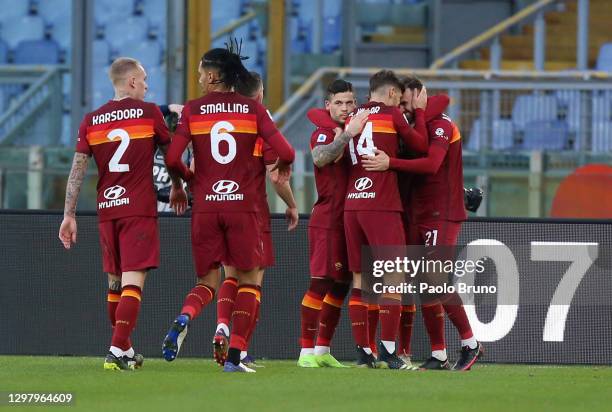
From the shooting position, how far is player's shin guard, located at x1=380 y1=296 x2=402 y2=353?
9562 millimetres

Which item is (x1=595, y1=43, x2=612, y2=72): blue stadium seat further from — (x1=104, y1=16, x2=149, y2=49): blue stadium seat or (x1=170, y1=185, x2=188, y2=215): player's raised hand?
(x1=170, y1=185, x2=188, y2=215): player's raised hand

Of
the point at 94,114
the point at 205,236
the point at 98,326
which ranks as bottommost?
the point at 98,326

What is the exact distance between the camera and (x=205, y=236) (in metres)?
8.89

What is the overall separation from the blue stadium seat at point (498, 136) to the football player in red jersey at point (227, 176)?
877 cm

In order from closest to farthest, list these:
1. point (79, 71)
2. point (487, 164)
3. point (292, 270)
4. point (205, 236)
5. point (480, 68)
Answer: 1. point (205, 236)
2. point (292, 270)
3. point (487, 164)
4. point (79, 71)
5. point (480, 68)

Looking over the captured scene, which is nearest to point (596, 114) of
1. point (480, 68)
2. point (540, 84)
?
point (540, 84)

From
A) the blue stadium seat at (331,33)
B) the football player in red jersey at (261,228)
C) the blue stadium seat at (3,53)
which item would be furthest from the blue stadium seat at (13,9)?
the football player in red jersey at (261,228)

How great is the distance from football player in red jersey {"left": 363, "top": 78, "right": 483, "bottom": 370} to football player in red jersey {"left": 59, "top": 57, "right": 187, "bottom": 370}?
5.55ft

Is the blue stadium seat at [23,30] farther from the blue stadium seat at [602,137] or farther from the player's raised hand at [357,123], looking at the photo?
the player's raised hand at [357,123]

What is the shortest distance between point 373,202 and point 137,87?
5.18ft

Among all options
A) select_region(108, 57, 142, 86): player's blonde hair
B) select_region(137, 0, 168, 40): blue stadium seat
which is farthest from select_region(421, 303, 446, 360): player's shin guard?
select_region(137, 0, 168, 40): blue stadium seat

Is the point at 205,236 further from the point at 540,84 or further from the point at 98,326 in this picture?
the point at 540,84

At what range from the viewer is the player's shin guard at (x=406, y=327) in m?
10.1

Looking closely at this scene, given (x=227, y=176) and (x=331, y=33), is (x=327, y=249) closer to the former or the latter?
(x=227, y=176)
